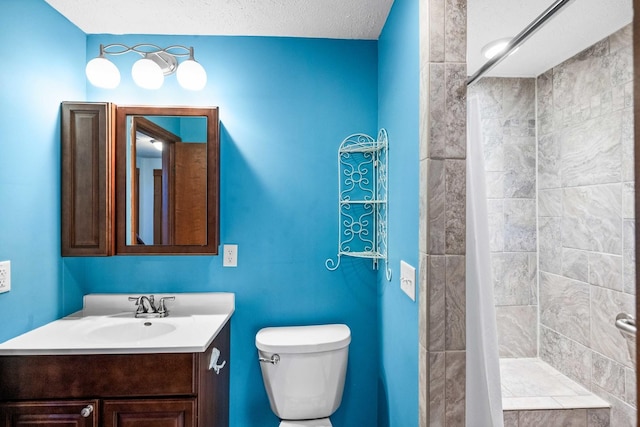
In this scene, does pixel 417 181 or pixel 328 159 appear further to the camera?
pixel 328 159

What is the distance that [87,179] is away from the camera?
1.74m

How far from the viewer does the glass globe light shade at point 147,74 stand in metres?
1.75

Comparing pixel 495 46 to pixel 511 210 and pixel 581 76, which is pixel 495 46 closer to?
pixel 581 76

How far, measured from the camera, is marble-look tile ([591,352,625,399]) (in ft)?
5.73

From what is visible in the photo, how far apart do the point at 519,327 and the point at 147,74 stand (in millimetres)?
2635

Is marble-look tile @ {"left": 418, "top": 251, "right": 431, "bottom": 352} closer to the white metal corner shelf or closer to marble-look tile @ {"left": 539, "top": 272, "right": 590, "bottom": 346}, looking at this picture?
the white metal corner shelf

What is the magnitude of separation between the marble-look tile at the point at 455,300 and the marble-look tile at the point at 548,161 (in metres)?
1.51

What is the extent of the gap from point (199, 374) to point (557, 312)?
2043mm

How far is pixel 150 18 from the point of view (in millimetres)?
1771

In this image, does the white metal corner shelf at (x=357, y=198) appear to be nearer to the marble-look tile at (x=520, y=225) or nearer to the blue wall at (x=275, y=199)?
the blue wall at (x=275, y=199)

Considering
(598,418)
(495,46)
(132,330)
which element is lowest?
(598,418)

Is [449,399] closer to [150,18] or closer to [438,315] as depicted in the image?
[438,315]

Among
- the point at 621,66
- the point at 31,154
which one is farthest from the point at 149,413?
the point at 621,66

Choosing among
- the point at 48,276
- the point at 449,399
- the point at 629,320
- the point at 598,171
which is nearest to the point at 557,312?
the point at 629,320
